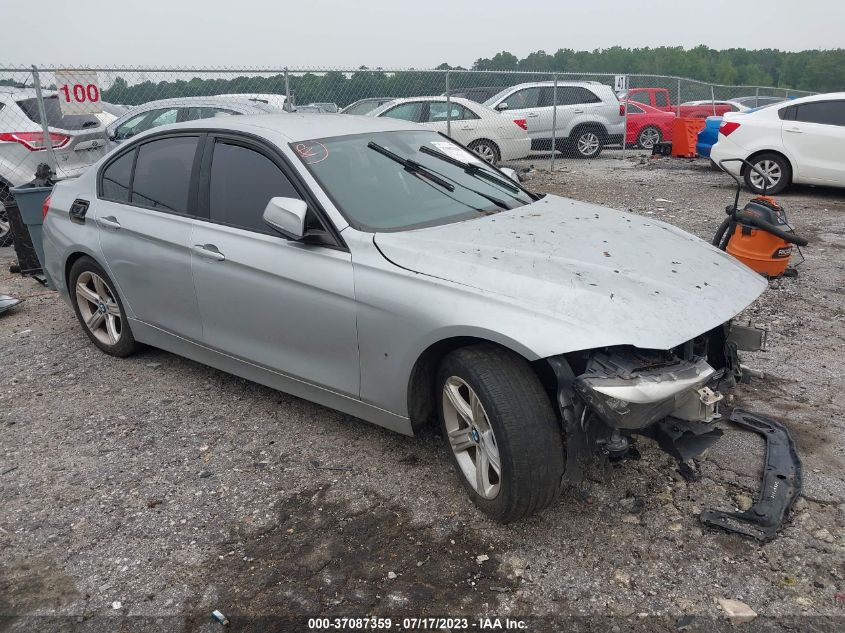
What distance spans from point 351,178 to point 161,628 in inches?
88.3

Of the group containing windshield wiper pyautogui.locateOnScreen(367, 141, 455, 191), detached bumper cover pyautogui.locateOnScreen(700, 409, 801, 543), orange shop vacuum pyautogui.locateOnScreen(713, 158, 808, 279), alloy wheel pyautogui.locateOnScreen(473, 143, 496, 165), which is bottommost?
alloy wheel pyautogui.locateOnScreen(473, 143, 496, 165)

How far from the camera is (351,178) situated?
→ 3676 mm

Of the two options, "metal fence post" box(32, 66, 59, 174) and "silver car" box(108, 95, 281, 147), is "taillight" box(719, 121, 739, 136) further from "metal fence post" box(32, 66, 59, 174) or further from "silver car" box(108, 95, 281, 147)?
"metal fence post" box(32, 66, 59, 174)

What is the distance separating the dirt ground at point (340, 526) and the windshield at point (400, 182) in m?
1.19

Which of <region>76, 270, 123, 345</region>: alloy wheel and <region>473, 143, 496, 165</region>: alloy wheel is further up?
<region>76, 270, 123, 345</region>: alloy wheel

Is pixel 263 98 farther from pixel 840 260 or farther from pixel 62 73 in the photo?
pixel 840 260

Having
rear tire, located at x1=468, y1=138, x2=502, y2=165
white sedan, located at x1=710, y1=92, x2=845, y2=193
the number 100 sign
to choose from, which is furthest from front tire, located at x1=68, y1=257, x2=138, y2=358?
rear tire, located at x1=468, y1=138, x2=502, y2=165

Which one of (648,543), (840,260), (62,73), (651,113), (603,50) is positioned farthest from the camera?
(603,50)

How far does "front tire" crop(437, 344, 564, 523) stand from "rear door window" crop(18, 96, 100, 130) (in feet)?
25.1

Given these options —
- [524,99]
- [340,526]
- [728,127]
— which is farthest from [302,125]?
[524,99]

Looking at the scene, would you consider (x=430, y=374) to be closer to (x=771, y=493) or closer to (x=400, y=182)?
(x=400, y=182)

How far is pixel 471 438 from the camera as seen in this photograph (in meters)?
3.03

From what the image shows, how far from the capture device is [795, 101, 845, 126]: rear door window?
33.0 feet

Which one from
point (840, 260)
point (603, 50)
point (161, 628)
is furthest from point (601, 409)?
point (603, 50)
